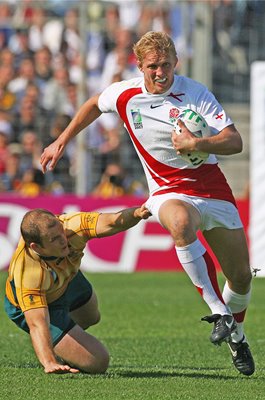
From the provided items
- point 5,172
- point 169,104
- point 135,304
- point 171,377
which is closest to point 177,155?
point 169,104

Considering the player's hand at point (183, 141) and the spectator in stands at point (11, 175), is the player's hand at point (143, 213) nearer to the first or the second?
the player's hand at point (183, 141)

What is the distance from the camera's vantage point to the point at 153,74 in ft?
24.8

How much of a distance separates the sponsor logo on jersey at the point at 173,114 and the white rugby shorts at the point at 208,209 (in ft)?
1.79

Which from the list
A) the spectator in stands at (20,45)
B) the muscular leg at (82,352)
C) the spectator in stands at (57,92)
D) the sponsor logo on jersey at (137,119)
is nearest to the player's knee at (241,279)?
the muscular leg at (82,352)

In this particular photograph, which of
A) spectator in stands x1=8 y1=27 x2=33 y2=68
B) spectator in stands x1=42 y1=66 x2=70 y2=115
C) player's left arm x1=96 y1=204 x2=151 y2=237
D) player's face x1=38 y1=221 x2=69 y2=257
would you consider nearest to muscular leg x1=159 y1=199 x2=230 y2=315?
player's left arm x1=96 y1=204 x2=151 y2=237

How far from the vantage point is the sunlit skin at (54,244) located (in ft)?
24.2

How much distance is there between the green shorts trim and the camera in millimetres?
7711

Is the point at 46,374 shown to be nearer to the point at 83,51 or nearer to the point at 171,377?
the point at 171,377

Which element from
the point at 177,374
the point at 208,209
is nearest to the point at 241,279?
the point at 208,209

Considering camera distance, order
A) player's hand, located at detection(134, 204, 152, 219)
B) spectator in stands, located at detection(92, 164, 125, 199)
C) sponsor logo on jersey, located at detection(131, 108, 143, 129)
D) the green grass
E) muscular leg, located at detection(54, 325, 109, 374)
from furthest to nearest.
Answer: spectator in stands, located at detection(92, 164, 125, 199) < sponsor logo on jersey, located at detection(131, 108, 143, 129) < muscular leg, located at detection(54, 325, 109, 374) < player's hand, located at detection(134, 204, 152, 219) < the green grass

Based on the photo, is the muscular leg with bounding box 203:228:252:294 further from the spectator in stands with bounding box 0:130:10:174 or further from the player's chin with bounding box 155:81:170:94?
the spectator in stands with bounding box 0:130:10:174

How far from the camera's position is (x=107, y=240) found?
17.5 meters

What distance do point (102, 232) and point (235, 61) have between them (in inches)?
507

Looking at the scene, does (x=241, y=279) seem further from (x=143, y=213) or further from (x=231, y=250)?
(x=143, y=213)
